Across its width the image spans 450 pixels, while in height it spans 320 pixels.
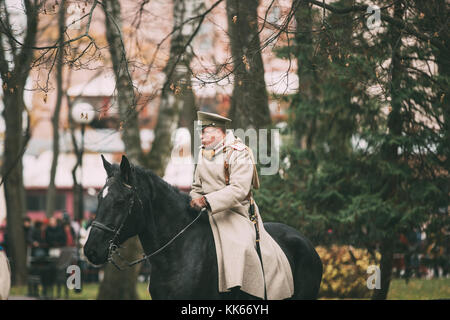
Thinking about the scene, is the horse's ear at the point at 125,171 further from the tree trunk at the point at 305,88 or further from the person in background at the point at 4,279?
the tree trunk at the point at 305,88

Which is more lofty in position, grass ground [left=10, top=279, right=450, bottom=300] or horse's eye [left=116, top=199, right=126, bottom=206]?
horse's eye [left=116, top=199, right=126, bottom=206]

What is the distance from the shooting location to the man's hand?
26.0 feet

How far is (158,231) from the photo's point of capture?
7988mm

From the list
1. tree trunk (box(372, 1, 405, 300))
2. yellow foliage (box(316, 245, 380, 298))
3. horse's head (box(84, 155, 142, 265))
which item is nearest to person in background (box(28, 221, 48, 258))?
yellow foliage (box(316, 245, 380, 298))

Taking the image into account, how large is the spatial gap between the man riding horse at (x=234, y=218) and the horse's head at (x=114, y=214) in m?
0.66

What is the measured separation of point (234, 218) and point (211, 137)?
0.90 m

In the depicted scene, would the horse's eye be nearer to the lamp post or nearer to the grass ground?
the lamp post

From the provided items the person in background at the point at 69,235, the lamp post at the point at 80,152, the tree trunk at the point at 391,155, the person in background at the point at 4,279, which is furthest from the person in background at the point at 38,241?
the person in background at the point at 4,279

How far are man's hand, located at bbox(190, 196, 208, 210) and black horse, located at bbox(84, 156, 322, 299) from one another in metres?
0.17

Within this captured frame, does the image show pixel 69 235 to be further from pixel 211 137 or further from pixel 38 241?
pixel 211 137

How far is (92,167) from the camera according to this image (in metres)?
51.2

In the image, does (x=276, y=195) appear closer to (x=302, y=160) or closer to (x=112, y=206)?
(x=302, y=160)

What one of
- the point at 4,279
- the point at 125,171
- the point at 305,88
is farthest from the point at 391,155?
the point at 4,279

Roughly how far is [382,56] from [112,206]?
25.0 ft
